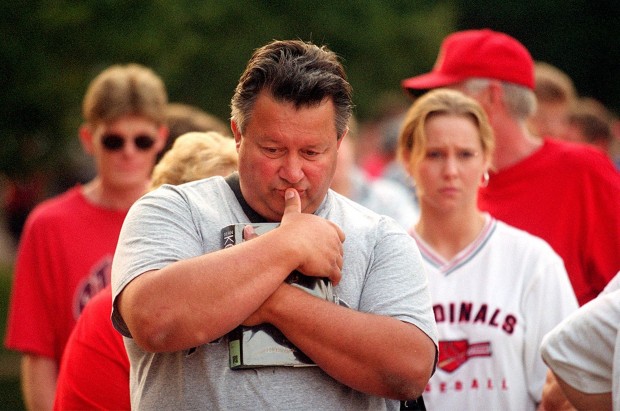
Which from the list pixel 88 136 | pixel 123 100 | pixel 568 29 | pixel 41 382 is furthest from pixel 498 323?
pixel 568 29

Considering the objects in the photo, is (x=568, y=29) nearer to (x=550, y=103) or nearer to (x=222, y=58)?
(x=222, y=58)

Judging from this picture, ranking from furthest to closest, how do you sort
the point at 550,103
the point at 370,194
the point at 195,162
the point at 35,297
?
the point at 370,194
the point at 550,103
the point at 35,297
the point at 195,162

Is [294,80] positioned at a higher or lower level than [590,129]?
higher

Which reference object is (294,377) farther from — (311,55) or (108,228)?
(108,228)

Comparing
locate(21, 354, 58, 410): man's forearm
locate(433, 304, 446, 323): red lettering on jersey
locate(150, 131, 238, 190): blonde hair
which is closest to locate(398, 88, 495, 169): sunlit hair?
locate(433, 304, 446, 323): red lettering on jersey

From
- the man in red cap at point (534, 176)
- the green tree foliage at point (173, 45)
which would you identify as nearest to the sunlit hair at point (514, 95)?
the man in red cap at point (534, 176)

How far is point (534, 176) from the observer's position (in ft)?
17.9

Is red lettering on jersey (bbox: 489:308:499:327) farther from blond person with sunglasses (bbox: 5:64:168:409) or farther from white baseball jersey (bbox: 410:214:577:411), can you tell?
blond person with sunglasses (bbox: 5:64:168:409)

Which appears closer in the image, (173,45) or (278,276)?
(278,276)

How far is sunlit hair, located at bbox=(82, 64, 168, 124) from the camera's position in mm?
5922

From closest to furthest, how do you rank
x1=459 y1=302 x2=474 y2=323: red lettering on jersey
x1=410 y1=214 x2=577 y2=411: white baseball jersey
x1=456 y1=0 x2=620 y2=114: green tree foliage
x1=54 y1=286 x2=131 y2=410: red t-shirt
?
x1=54 y1=286 x2=131 y2=410: red t-shirt → x1=410 y1=214 x2=577 y2=411: white baseball jersey → x1=459 y1=302 x2=474 y2=323: red lettering on jersey → x1=456 y1=0 x2=620 y2=114: green tree foliage

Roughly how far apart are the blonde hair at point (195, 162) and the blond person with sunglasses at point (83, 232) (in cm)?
153

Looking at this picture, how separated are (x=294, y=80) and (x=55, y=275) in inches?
108

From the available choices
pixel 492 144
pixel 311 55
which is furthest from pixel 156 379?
pixel 492 144
